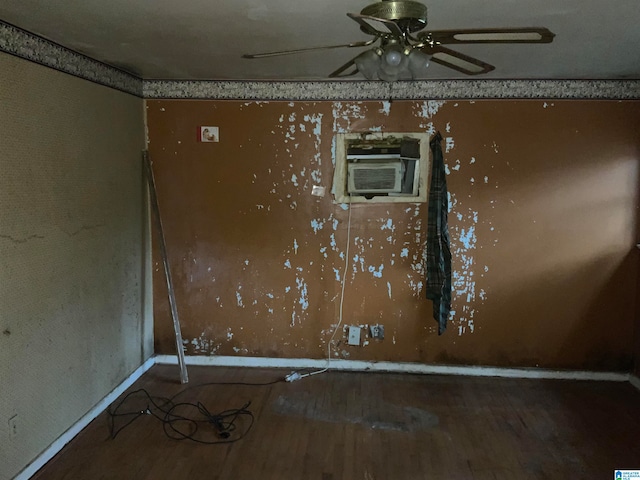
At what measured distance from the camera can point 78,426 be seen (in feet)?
9.49

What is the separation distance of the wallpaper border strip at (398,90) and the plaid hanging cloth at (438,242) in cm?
34

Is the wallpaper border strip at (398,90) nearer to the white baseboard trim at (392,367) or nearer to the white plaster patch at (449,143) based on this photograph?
the white plaster patch at (449,143)

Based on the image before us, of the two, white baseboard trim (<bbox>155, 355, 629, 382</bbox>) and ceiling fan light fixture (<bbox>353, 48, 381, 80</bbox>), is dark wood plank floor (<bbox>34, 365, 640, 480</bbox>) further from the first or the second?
ceiling fan light fixture (<bbox>353, 48, 381, 80</bbox>)

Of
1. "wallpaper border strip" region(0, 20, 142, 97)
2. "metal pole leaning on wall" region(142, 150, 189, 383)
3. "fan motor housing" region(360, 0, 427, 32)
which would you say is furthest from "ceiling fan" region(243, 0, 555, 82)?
"metal pole leaning on wall" region(142, 150, 189, 383)

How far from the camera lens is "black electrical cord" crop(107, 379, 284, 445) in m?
2.87

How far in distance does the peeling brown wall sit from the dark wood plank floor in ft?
1.12

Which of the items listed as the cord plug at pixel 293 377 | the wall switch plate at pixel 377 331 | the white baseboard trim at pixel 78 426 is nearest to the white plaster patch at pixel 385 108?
the wall switch plate at pixel 377 331

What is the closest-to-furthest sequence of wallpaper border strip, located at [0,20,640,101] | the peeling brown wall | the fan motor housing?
1. the fan motor housing
2. wallpaper border strip, located at [0,20,640,101]
3. the peeling brown wall

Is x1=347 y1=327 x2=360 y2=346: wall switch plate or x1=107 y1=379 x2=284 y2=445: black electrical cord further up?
x1=347 y1=327 x2=360 y2=346: wall switch plate

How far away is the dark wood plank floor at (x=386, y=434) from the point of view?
2.55 m

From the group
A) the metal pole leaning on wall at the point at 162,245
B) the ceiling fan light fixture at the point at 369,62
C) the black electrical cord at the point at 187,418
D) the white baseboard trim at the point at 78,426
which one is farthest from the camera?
the metal pole leaning on wall at the point at 162,245

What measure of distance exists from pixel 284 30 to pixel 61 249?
63.3 inches

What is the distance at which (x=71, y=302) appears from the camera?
283 cm

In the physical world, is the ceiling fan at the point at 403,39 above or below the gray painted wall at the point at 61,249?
above
